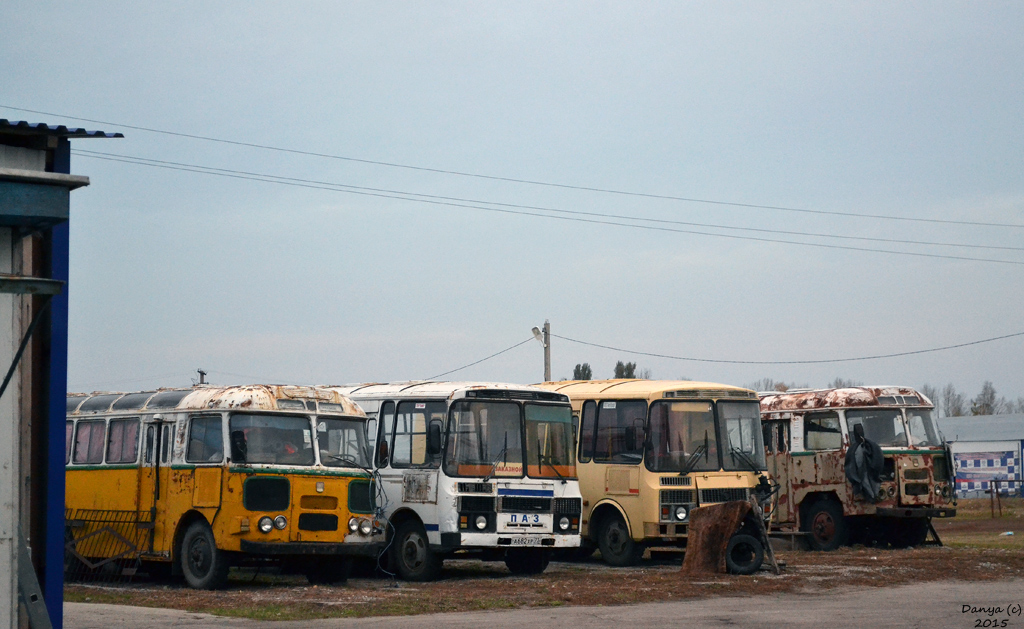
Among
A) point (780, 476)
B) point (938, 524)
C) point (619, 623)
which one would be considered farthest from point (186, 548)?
point (938, 524)

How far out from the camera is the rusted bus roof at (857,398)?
933 inches

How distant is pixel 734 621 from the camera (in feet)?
41.3

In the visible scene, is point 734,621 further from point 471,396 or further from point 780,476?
point 780,476

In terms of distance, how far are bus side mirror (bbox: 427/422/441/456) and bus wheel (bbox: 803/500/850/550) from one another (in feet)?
30.9

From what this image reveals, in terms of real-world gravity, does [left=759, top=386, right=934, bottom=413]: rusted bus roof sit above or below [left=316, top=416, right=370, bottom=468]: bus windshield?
above

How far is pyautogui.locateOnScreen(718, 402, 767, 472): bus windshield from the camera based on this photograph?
20.0m

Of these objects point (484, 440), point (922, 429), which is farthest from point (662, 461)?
point (922, 429)

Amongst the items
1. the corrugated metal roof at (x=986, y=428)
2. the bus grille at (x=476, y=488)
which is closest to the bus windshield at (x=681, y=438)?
the bus grille at (x=476, y=488)

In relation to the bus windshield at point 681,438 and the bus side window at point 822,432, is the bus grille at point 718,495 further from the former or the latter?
A: the bus side window at point 822,432

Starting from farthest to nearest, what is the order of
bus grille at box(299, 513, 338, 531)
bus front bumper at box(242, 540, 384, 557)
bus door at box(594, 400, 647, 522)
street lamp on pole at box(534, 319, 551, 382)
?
street lamp on pole at box(534, 319, 551, 382), bus door at box(594, 400, 647, 522), bus grille at box(299, 513, 338, 531), bus front bumper at box(242, 540, 384, 557)

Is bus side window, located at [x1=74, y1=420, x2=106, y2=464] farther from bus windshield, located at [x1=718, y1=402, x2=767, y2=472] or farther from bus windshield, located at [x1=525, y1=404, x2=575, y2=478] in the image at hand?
bus windshield, located at [x1=718, y1=402, x2=767, y2=472]

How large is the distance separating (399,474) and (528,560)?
2.36 metres

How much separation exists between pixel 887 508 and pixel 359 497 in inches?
426

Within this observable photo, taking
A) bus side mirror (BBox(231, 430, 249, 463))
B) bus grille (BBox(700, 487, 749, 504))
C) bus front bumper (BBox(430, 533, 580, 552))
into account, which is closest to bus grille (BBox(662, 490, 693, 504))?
bus grille (BBox(700, 487, 749, 504))
